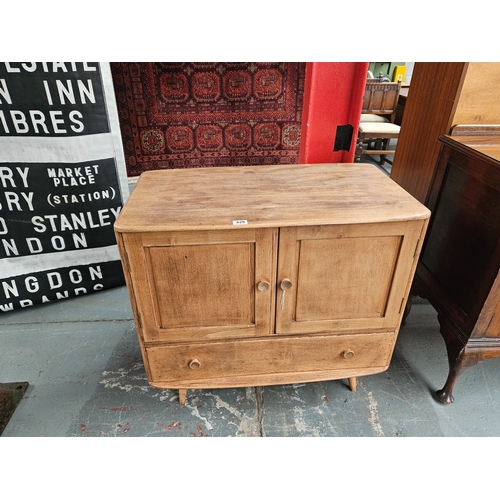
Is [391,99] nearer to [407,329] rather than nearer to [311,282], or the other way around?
[407,329]

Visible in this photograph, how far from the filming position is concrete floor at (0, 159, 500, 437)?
1.47 meters

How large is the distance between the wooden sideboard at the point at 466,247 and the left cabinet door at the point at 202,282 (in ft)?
2.67

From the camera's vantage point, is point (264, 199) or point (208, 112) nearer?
point (264, 199)

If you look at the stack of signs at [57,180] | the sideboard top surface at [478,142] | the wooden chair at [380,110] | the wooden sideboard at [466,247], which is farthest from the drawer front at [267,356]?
the wooden chair at [380,110]

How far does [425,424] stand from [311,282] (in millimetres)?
863

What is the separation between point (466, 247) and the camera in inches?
56.4

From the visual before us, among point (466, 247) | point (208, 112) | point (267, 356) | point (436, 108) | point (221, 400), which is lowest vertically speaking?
point (221, 400)

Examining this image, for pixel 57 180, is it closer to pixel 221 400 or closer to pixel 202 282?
pixel 202 282

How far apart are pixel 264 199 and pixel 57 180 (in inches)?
52.6

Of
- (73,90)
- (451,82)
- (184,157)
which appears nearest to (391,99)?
(184,157)

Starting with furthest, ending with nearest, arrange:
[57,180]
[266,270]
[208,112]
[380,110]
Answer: [380,110]
[208,112]
[57,180]
[266,270]

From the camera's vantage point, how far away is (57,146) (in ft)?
6.09

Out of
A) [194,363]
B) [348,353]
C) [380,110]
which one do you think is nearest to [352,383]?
[348,353]

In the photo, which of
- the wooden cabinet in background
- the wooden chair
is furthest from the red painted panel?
the wooden chair
